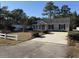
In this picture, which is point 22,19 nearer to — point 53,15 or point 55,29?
point 55,29

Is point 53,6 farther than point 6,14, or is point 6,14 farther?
point 53,6

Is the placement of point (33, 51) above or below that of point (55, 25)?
below

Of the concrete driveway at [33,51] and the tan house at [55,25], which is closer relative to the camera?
the concrete driveway at [33,51]

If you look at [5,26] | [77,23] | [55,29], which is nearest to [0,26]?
[5,26]

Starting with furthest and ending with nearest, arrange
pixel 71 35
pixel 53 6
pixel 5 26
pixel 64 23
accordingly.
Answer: pixel 53 6, pixel 5 26, pixel 64 23, pixel 71 35

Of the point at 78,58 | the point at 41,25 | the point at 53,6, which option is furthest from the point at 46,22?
the point at 78,58

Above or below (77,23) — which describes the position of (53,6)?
above

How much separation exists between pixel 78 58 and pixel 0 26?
1626 inches

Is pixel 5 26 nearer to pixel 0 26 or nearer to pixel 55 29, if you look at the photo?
pixel 0 26

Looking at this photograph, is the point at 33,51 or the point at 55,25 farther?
the point at 55,25

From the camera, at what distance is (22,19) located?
57250 millimetres

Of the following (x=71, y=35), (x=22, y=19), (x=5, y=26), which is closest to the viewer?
(x=71, y=35)

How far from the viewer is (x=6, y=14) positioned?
170 ft

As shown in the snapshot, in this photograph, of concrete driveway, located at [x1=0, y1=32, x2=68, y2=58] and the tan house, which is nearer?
concrete driveway, located at [x1=0, y1=32, x2=68, y2=58]
